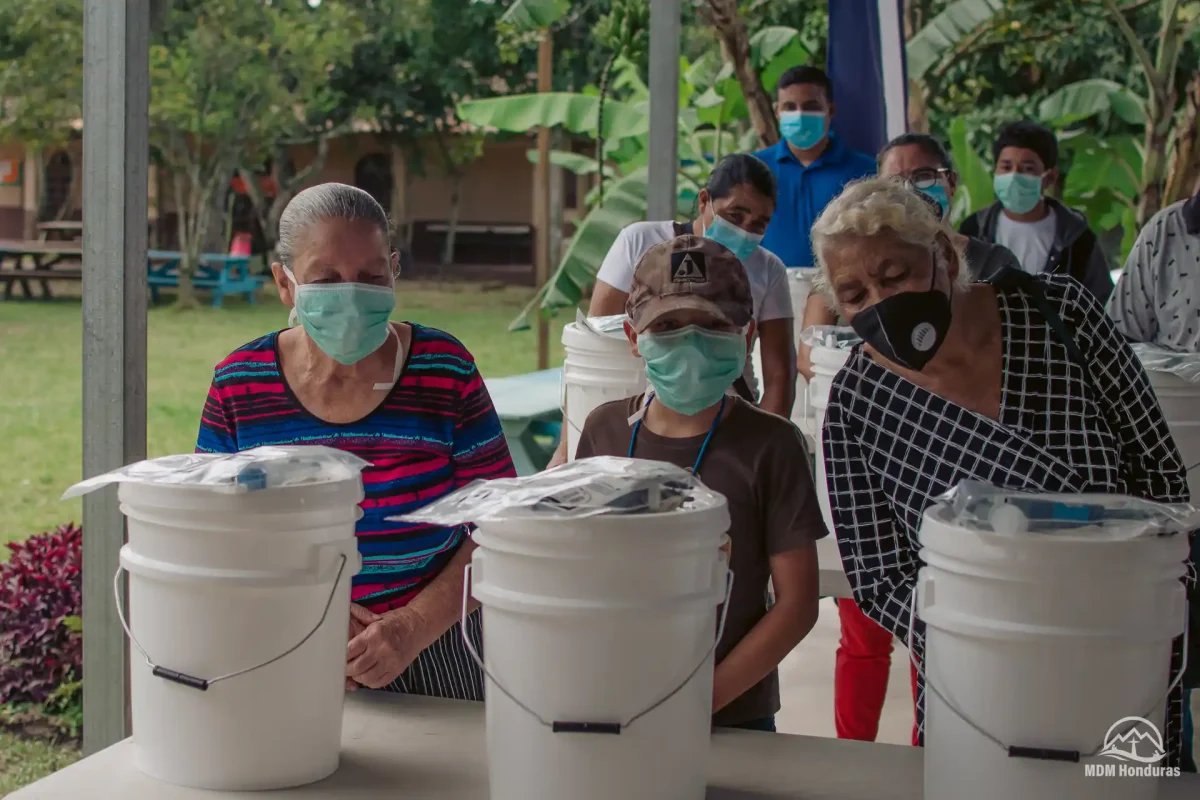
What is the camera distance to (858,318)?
2.04 m

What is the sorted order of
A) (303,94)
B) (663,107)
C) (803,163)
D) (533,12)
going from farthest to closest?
1. (303,94)
2. (533,12)
3. (803,163)
4. (663,107)

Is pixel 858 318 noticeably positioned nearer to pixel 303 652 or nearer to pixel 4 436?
pixel 303 652

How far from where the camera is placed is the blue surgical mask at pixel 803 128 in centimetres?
497

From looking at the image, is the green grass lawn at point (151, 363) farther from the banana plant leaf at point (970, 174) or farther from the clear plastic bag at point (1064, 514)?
the clear plastic bag at point (1064, 514)

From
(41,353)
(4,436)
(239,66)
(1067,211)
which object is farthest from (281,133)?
(1067,211)

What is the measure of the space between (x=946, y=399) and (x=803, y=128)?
3133 mm

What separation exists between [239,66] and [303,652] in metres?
17.1

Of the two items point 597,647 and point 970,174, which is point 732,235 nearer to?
point 597,647

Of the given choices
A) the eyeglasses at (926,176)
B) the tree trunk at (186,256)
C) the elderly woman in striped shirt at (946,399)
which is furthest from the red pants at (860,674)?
the tree trunk at (186,256)

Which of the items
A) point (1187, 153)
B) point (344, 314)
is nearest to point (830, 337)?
point (344, 314)

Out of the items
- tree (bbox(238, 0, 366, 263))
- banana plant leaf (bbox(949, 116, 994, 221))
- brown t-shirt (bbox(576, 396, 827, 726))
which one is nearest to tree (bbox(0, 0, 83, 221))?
tree (bbox(238, 0, 366, 263))

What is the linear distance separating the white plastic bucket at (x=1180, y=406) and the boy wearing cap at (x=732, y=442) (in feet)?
3.65

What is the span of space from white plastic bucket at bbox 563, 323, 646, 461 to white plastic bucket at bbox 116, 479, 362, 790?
1432 mm

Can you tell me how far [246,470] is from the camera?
157 cm
